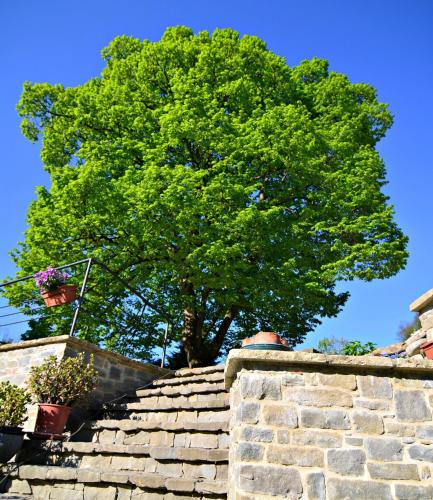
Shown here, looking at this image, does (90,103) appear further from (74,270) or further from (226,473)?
(226,473)

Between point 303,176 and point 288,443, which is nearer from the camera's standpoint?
point 288,443

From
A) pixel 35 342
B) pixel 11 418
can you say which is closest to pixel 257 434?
pixel 11 418

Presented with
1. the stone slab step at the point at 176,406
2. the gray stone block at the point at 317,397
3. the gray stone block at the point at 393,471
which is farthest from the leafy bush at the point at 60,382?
the gray stone block at the point at 393,471

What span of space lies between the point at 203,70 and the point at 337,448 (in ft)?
37.2

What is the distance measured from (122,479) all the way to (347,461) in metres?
2.43

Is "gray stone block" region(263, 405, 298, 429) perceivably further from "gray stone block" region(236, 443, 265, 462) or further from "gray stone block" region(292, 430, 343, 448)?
"gray stone block" region(236, 443, 265, 462)

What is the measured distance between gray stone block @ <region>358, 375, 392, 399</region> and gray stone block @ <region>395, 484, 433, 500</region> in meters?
0.66

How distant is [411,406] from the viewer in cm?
325

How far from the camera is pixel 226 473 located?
400cm

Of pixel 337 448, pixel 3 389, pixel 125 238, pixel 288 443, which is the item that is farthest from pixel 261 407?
pixel 125 238

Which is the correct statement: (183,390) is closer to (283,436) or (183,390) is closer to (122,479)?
(122,479)

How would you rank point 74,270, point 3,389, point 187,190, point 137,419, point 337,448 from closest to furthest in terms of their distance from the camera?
point 337,448 → point 3,389 → point 137,419 → point 187,190 → point 74,270

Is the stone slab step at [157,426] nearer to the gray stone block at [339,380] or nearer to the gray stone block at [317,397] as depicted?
the gray stone block at [317,397]

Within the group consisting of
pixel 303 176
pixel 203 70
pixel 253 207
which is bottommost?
pixel 253 207
